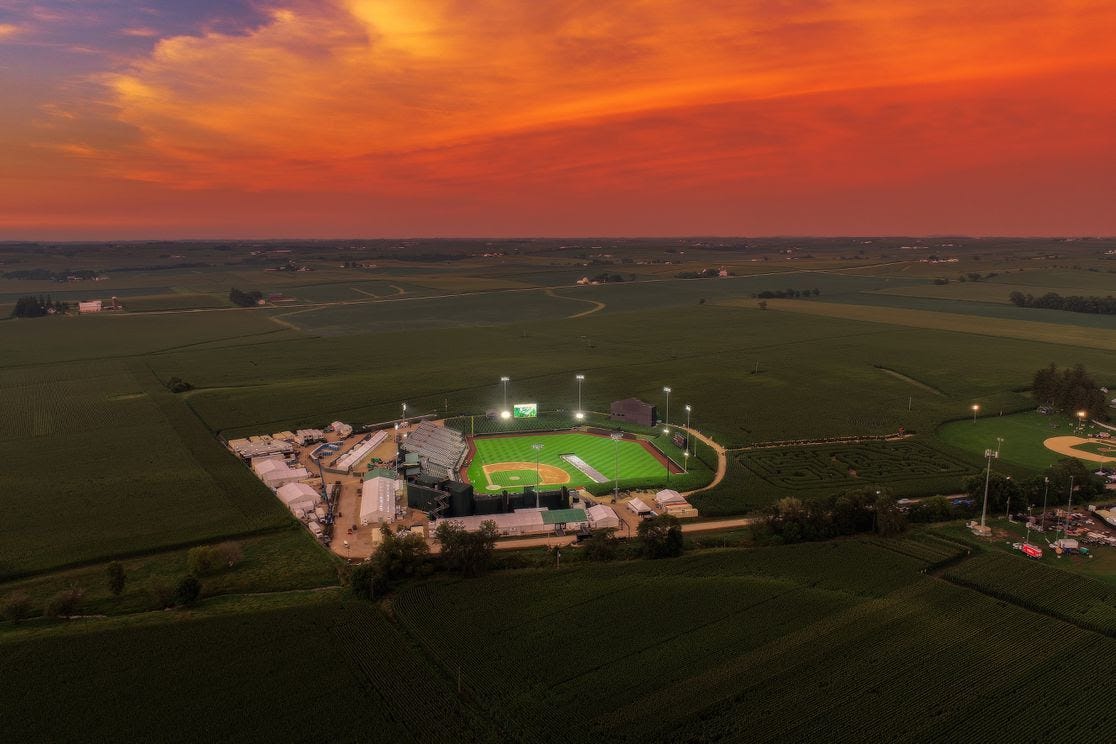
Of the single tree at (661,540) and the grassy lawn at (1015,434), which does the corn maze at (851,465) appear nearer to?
the grassy lawn at (1015,434)

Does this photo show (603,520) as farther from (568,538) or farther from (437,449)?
(437,449)

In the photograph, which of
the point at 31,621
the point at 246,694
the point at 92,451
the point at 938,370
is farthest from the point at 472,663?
the point at 938,370

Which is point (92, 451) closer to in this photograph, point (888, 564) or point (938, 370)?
point (888, 564)

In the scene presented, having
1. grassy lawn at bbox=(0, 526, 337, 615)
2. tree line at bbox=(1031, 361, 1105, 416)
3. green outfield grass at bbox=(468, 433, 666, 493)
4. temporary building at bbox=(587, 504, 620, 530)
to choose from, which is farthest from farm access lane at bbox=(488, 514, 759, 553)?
tree line at bbox=(1031, 361, 1105, 416)

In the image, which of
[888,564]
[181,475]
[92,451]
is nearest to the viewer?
[888,564]

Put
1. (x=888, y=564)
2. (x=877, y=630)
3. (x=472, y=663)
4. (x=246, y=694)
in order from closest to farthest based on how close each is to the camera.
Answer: (x=246, y=694), (x=472, y=663), (x=877, y=630), (x=888, y=564)

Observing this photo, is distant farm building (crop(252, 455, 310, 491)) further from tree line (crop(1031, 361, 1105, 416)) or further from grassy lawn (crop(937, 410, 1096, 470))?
tree line (crop(1031, 361, 1105, 416))

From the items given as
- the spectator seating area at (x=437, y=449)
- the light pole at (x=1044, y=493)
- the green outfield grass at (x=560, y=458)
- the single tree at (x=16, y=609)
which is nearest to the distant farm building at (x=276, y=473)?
the spectator seating area at (x=437, y=449)
